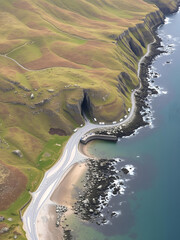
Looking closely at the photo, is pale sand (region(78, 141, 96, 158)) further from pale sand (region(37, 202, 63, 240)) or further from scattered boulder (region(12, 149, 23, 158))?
pale sand (region(37, 202, 63, 240))

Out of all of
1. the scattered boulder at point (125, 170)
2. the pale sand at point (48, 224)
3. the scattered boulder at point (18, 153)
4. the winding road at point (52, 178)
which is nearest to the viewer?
the pale sand at point (48, 224)

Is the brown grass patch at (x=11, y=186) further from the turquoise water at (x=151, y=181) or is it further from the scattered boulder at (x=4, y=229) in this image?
the turquoise water at (x=151, y=181)

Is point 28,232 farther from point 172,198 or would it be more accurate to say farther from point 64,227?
point 172,198

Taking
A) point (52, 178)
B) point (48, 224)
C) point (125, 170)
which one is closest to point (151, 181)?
point (125, 170)

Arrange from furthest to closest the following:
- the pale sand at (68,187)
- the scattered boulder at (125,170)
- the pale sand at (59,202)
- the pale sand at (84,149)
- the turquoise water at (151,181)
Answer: the pale sand at (84,149) → the scattered boulder at (125,170) → the pale sand at (68,187) → the turquoise water at (151,181) → the pale sand at (59,202)

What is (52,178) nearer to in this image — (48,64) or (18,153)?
(18,153)

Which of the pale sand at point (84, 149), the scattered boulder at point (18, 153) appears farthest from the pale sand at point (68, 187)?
the scattered boulder at point (18, 153)

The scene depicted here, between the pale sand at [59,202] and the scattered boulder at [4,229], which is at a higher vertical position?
the scattered boulder at [4,229]
